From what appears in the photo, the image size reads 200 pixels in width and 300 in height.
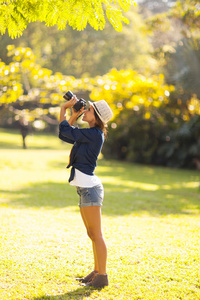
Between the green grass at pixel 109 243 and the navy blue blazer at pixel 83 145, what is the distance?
118cm

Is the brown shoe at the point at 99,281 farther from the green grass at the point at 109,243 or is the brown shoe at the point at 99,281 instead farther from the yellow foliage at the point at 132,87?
the yellow foliage at the point at 132,87

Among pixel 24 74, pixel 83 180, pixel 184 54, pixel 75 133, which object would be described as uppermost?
pixel 184 54

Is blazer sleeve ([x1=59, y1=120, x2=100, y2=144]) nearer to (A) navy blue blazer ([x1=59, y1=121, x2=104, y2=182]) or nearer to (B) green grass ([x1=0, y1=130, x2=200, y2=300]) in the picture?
(A) navy blue blazer ([x1=59, y1=121, x2=104, y2=182])

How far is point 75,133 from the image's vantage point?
366 cm

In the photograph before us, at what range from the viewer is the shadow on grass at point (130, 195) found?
27.0ft

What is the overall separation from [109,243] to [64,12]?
307 centimetres

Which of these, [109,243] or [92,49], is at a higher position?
[92,49]

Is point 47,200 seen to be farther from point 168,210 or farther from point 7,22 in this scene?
point 7,22

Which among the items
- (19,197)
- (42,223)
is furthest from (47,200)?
(42,223)

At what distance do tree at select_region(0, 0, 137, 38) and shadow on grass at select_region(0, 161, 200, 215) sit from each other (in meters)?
4.38

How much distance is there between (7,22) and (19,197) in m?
5.47

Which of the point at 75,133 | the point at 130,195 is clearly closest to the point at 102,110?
the point at 75,133

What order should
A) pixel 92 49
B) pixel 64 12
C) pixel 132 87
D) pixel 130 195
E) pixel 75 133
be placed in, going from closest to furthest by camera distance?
pixel 75 133 < pixel 64 12 < pixel 130 195 < pixel 132 87 < pixel 92 49

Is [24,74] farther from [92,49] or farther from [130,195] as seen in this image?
[92,49]
